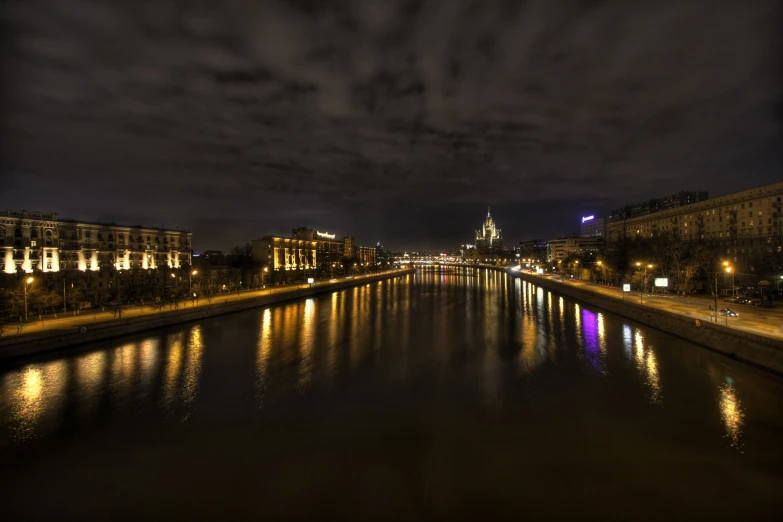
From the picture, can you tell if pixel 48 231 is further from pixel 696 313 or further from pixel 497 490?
pixel 696 313

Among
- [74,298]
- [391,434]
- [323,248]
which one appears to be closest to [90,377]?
[391,434]

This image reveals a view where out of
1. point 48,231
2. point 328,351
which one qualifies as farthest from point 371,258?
point 328,351

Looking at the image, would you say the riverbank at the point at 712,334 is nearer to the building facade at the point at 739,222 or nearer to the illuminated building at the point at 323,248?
the building facade at the point at 739,222

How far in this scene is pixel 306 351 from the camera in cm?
2309

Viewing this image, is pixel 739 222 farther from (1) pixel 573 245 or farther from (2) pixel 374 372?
(2) pixel 374 372

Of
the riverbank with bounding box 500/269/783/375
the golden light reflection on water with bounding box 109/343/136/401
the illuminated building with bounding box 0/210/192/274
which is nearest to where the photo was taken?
the golden light reflection on water with bounding box 109/343/136/401

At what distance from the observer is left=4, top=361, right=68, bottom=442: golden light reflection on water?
12.6 metres

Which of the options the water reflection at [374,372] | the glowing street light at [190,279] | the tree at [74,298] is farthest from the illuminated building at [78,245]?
the water reflection at [374,372]

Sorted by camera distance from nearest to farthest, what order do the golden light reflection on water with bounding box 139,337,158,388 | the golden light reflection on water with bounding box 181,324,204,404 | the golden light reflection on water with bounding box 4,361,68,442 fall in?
the golden light reflection on water with bounding box 4,361,68,442 → the golden light reflection on water with bounding box 181,324,204,404 → the golden light reflection on water with bounding box 139,337,158,388

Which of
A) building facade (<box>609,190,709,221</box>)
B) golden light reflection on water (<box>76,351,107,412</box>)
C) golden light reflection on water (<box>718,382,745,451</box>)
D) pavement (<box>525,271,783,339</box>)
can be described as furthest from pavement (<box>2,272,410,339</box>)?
A: building facade (<box>609,190,709,221</box>)

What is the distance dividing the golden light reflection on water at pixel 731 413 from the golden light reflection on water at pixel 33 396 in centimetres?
2247

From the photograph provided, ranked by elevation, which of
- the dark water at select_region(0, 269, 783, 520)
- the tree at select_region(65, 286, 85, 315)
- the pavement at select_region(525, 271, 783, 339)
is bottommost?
the dark water at select_region(0, 269, 783, 520)

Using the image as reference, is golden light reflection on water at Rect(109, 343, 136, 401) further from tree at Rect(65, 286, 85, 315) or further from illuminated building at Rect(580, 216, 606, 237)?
illuminated building at Rect(580, 216, 606, 237)

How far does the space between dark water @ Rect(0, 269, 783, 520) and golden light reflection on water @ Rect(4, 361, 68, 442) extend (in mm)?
96
